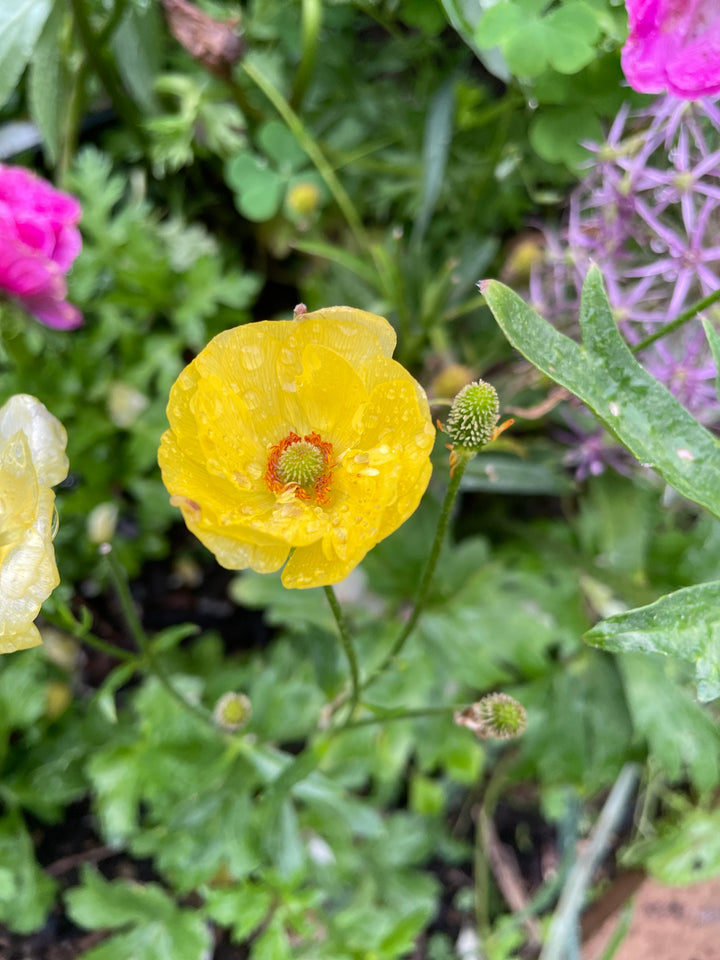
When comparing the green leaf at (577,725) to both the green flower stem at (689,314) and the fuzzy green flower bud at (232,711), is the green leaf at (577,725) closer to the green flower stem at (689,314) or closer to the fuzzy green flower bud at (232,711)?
the fuzzy green flower bud at (232,711)

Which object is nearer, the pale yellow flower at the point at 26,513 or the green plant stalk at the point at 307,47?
the pale yellow flower at the point at 26,513

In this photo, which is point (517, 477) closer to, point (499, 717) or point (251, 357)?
point (499, 717)

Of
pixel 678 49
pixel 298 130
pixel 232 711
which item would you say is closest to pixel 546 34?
pixel 678 49

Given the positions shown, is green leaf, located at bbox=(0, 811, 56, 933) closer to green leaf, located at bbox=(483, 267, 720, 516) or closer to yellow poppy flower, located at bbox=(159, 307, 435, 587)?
yellow poppy flower, located at bbox=(159, 307, 435, 587)

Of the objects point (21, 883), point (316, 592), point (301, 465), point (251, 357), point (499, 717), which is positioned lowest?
point (21, 883)

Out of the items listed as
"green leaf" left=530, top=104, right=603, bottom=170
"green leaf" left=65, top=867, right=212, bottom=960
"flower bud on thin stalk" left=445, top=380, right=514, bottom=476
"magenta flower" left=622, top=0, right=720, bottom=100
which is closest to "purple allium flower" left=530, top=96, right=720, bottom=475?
"green leaf" left=530, top=104, right=603, bottom=170

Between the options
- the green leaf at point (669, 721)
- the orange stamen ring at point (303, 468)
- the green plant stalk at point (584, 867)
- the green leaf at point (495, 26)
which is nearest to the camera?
the orange stamen ring at point (303, 468)

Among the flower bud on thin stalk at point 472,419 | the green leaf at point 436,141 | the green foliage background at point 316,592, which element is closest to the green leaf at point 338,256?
the green foliage background at point 316,592
